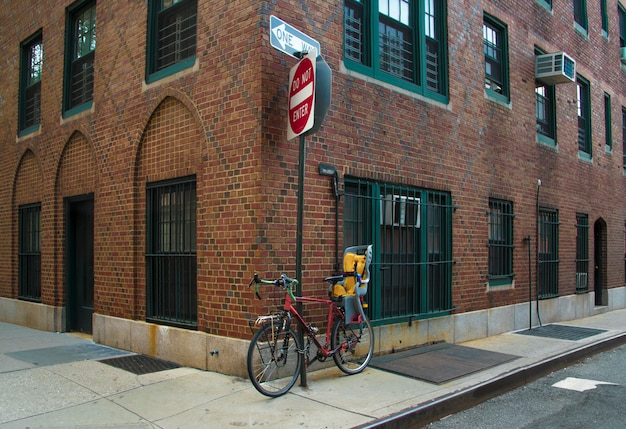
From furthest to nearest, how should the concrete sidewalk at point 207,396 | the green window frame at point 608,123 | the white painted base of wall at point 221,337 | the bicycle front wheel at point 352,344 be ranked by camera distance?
the green window frame at point 608,123, the white painted base of wall at point 221,337, the bicycle front wheel at point 352,344, the concrete sidewalk at point 207,396

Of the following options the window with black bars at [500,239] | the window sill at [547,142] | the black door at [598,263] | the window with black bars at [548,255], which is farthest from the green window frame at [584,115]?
the window with black bars at [500,239]

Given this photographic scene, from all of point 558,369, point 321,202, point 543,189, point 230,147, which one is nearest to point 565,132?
point 543,189

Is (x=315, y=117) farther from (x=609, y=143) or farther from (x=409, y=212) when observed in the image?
(x=609, y=143)

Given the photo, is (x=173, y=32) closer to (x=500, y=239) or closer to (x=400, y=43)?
(x=400, y=43)

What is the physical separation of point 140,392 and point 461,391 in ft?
11.1

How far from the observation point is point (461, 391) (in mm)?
5887

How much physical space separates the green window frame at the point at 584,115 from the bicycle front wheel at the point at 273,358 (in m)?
11.3

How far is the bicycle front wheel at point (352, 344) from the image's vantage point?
246 inches

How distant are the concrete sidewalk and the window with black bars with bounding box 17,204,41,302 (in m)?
3.27

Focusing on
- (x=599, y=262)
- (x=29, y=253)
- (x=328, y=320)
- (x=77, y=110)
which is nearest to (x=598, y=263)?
(x=599, y=262)

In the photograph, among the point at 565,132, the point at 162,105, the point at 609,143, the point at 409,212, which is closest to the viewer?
the point at 162,105

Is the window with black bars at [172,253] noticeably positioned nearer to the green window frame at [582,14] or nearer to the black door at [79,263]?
the black door at [79,263]

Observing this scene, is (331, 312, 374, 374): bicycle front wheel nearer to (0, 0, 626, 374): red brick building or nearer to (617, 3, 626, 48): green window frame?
(0, 0, 626, 374): red brick building

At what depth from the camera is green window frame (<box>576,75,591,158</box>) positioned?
1404 centimetres
